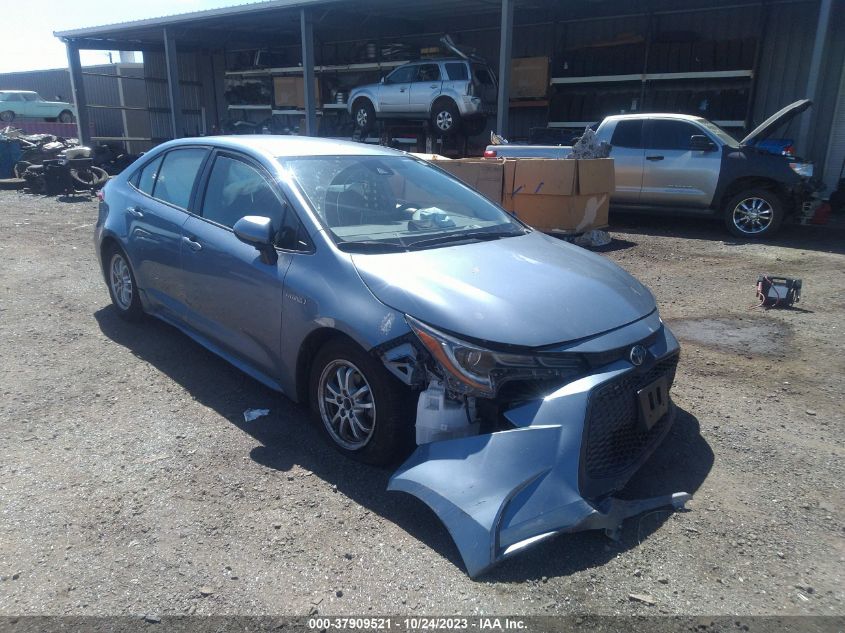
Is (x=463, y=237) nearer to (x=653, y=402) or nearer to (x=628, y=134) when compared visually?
(x=653, y=402)

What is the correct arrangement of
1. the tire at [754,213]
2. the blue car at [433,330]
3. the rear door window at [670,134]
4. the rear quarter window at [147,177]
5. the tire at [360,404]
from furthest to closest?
the rear door window at [670,134], the tire at [754,213], the rear quarter window at [147,177], the tire at [360,404], the blue car at [433,330]

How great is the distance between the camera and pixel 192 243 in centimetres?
436

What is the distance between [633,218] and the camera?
12578 mm

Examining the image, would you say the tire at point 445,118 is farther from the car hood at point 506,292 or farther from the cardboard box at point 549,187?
the car hood at point 506,292

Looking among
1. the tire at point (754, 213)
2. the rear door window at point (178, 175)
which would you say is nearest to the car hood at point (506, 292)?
the rear door window at point (178, 175)

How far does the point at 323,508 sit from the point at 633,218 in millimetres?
10967

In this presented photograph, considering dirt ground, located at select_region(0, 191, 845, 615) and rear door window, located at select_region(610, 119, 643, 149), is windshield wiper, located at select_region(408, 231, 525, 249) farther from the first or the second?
rear door window, located at select_region(610, 119, 643, 149)

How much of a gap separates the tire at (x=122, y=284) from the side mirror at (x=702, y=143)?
29.1 feet

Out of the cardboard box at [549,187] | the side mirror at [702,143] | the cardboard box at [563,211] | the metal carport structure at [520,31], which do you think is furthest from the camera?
the metal carport structure at [520,31]

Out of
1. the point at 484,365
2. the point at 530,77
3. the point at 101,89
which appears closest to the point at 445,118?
the point at 530,77

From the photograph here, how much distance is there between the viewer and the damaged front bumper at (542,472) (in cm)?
259

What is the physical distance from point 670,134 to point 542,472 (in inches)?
382

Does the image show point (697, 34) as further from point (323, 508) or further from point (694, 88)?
point (323, 508)


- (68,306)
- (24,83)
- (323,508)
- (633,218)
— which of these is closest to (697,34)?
(633,218)
